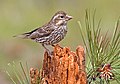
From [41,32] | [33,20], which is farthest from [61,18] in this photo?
[33,20]

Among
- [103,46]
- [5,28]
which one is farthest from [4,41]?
[103,46]

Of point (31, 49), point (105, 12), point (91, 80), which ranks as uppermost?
point (105, 12)

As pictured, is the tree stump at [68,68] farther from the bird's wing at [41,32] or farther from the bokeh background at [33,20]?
the bokeh background at [33,20]

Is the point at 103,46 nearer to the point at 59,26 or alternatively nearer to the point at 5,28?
the point at 59,26

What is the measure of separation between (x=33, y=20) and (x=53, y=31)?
8.66 meters

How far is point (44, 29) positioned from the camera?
726cm

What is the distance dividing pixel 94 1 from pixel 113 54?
1177 centimetres

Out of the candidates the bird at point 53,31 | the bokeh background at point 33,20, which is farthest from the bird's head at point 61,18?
the bokeh background at point 33,20

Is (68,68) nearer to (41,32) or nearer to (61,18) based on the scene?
(61,18)

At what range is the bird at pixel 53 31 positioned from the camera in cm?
717

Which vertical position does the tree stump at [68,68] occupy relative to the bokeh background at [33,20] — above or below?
below

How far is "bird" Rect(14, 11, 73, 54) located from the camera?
23.5 ft

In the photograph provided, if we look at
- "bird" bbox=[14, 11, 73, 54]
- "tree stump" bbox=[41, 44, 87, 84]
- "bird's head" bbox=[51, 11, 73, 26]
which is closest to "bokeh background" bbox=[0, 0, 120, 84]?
"bird" bbox=[14, 11, 73, 54]

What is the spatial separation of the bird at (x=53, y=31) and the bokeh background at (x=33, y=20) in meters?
5.70
